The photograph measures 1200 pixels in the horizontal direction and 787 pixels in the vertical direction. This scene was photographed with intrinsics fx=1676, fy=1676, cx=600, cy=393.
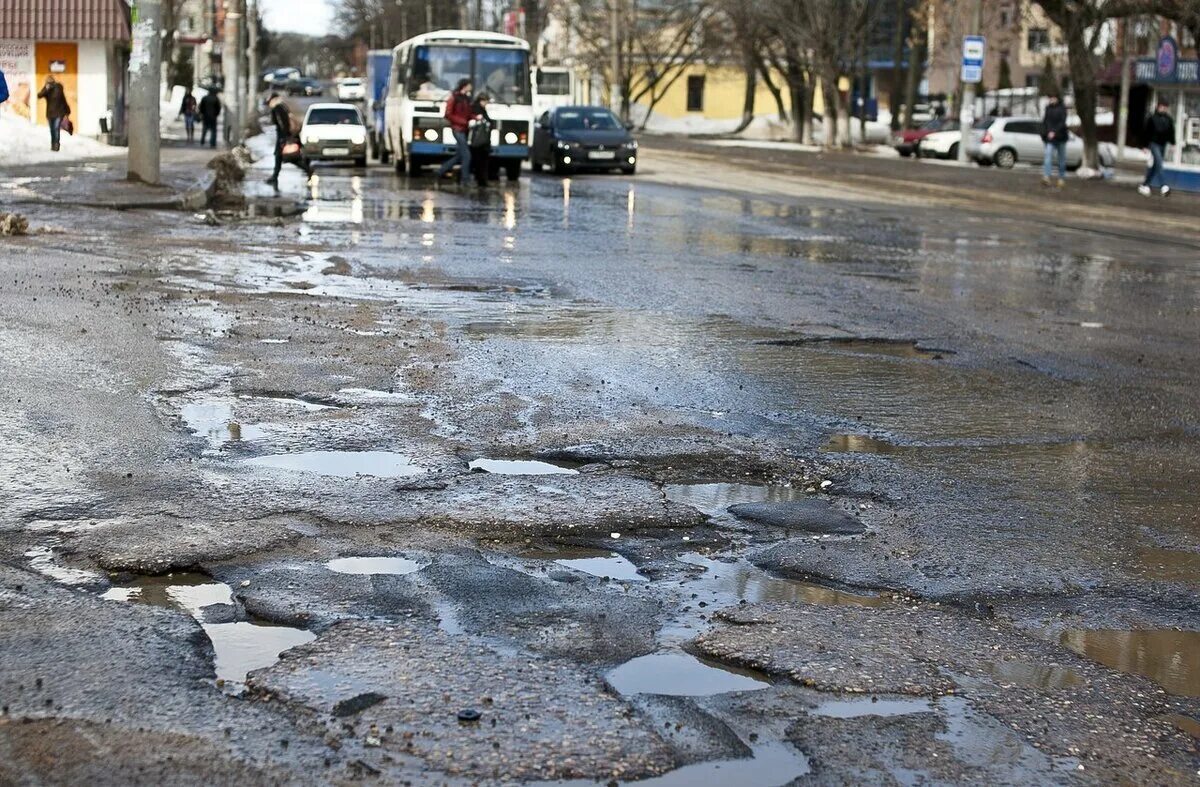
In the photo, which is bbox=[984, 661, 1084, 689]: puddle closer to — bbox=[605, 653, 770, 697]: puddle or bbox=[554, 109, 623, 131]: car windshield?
bbox=[605, 653, 770, 697]: puddle

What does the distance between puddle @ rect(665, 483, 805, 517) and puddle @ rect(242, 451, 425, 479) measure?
1.10 m

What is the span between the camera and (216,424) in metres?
7.79

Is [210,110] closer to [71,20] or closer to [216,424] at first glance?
[71,20]

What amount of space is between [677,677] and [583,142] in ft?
105

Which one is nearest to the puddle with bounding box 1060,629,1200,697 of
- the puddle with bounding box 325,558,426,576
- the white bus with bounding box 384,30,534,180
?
the puddle with bounding box 325,558,426,576

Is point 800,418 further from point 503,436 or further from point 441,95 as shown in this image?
point 441,95

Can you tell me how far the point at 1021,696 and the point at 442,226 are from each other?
16622mm

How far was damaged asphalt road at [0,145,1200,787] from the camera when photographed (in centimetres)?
411

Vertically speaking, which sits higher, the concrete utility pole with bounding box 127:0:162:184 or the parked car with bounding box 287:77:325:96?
the parked car with bounding box 287:77:325:96

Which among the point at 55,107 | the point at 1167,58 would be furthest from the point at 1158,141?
A: the point at 55,107

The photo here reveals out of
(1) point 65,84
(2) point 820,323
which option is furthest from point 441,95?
(2) point 820,323

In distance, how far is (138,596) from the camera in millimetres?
5172

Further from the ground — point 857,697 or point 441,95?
point 441,95

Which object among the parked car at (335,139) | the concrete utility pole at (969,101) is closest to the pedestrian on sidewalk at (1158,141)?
the concrete utility pole at (969,101)
